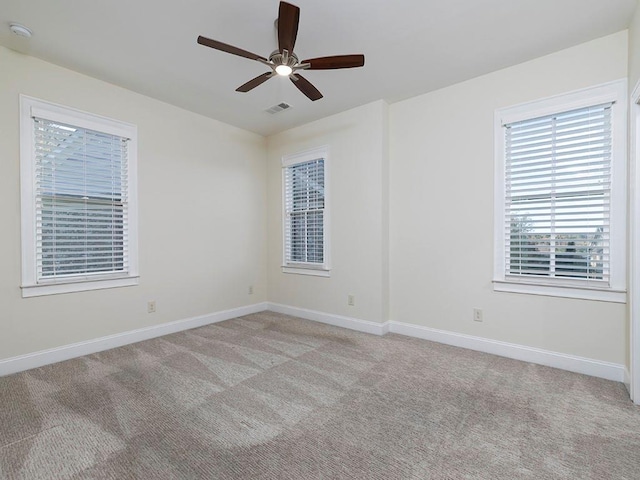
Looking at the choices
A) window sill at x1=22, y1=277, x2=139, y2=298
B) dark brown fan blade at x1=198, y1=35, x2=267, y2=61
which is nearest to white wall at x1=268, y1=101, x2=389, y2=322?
dark brown fan blade at x1=198, y1=35, x2=267, y2=61

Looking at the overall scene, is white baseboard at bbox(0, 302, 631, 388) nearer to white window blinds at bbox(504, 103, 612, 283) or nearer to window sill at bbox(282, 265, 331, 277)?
window sill at bbox(282, 265, 331, 277)

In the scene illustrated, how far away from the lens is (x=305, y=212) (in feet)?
14.9

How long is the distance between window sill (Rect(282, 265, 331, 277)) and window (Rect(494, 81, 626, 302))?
211 centimetres

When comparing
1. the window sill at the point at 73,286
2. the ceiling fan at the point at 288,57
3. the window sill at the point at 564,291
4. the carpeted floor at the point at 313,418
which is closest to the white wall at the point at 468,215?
the window sill at the point at 564,291

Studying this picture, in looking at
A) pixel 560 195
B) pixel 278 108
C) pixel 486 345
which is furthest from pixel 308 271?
pixel 560 195

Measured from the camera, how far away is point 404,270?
376 cm

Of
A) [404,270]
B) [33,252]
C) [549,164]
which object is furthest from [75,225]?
[549,164]

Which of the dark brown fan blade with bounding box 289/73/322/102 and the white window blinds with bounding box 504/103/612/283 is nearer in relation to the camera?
the dark brown fan blade with bounding box 289/73/322/102

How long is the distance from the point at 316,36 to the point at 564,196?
2584mm

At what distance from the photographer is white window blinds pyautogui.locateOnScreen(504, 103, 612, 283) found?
2584 mm

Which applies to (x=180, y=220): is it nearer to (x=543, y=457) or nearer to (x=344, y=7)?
(x=344, y=7)

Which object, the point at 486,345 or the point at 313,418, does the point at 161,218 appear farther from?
the point at 486,345

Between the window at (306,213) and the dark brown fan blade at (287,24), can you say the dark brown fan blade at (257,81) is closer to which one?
the dark brown fan blade at (287,24)

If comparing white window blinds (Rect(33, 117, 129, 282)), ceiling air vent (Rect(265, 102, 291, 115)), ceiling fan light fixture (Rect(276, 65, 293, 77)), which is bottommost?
white window blinds (Rect(33, 117, 129, 282))
